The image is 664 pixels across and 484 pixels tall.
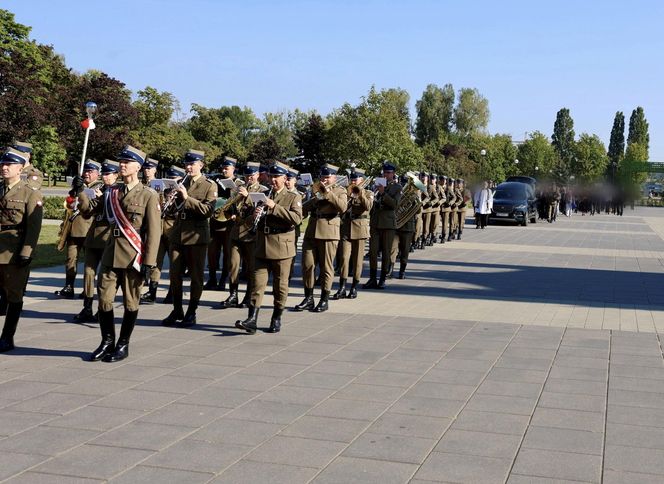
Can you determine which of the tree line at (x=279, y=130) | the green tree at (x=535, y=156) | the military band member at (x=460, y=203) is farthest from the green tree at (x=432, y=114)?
the military band member at (x=460, y=203)

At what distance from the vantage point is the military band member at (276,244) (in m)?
9.80

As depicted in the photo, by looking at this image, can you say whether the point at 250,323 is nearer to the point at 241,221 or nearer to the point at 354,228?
the point at 241,221

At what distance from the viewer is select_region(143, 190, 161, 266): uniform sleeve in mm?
8156

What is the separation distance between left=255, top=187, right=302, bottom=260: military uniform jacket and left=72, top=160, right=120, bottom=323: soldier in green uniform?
5.36 feet

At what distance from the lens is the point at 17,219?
8.53m

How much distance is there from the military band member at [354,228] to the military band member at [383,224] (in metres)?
1.05

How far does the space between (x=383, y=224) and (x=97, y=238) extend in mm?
6161

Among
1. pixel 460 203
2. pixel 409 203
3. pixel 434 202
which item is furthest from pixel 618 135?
pixel 409 203

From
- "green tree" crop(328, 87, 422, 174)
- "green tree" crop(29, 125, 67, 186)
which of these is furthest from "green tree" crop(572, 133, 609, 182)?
"green tree" crop(29, 125, 67, 186)

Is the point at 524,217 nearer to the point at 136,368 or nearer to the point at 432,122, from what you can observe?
the point at 136,368

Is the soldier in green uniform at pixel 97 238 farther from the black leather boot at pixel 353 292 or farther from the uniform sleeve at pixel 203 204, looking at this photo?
the black leather boot at pixel 353 292

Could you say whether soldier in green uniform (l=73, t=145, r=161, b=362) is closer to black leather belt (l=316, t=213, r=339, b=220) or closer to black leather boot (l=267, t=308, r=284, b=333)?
black leather boot (l=267, t=308, r=284, b=333)

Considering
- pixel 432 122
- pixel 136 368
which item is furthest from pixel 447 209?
pixel 432 122

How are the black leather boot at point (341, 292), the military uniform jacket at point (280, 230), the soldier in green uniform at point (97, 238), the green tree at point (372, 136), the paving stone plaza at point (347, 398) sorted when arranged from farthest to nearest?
1. the green tree at point (372, 136)
2. the black leather boot at point (341, 292)
3. the military uniform jacket at point (280, 230)
4. the soldier in green uniform at point (97, 238)
5. the paving stone plaza at point (347, 398)
